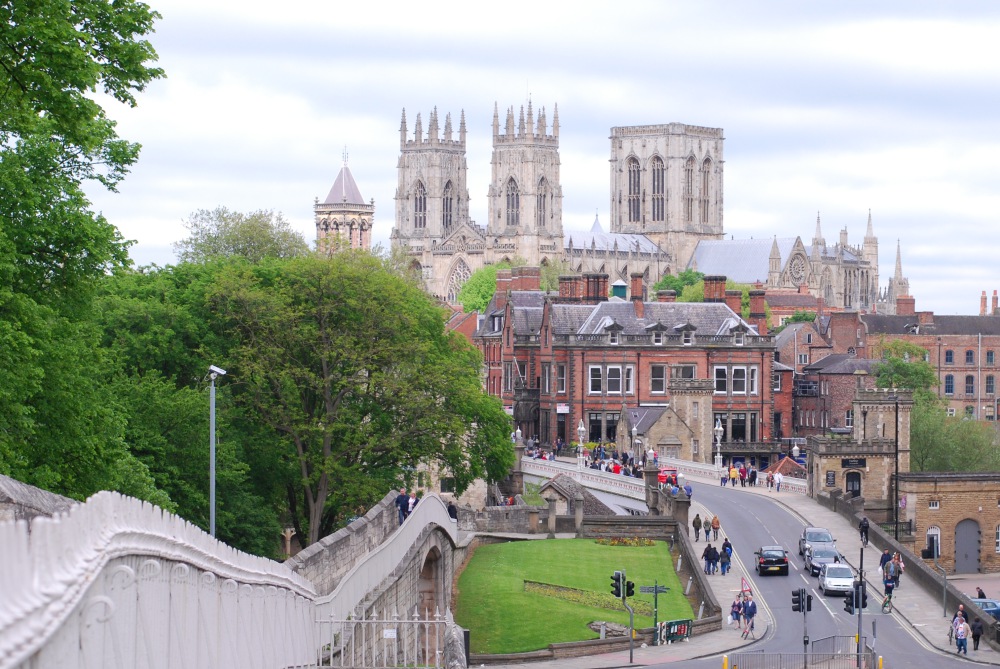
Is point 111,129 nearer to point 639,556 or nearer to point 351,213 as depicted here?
point 639,556

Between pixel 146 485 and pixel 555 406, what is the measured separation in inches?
2376

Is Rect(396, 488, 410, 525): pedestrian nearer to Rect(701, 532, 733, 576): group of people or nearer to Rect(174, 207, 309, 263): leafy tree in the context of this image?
Rect(701, 532, 733, 576): group of people

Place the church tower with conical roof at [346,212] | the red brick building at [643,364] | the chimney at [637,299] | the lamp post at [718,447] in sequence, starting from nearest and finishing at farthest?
the lamp post at [718,447] → the red brick building at [643,364] → the chimney at [637,299] → the church tower with conical roof at [346,212]

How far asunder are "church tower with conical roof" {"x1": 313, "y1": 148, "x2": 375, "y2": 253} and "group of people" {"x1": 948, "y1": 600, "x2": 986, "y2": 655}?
152771 millimetres

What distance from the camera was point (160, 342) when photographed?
138 ft

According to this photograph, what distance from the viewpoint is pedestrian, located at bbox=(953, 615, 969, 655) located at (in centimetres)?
3825

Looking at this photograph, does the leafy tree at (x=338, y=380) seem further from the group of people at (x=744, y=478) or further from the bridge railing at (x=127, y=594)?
the bridge railing at (x=127, y=594)

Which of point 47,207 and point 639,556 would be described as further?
point 639,556

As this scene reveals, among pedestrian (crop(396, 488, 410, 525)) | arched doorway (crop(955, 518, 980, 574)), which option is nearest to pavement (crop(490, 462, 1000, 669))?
pedestrian (crop(396, 488, 410, 525))

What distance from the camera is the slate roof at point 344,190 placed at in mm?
196500

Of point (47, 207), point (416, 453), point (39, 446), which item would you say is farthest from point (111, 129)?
point (416, 453)

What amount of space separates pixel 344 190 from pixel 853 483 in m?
138

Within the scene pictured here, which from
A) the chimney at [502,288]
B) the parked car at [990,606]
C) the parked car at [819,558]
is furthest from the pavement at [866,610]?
the chimney at [502,288]

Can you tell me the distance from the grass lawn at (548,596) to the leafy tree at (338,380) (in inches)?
141
